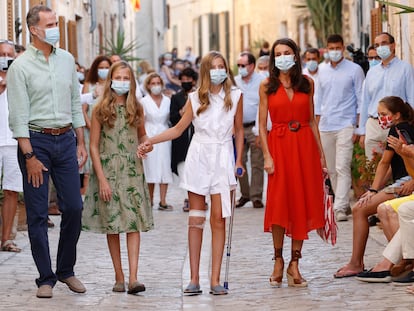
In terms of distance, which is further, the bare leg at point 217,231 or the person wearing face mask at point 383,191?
the person wearing face mask at point 383,191

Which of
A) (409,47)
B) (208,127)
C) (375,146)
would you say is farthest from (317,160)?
(409,47)

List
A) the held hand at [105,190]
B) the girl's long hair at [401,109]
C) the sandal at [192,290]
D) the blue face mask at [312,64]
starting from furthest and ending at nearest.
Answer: the blue face mask at [312,64] < the girl's long hair at [401,109] < the held hand at [105,190] < the sandal at [192,290]

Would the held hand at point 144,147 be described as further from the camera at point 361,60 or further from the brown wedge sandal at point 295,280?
the camera at point 361,60

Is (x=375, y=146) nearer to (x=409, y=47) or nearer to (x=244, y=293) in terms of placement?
(x=409, y=47)

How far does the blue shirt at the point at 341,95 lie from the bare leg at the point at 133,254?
516 centimetres

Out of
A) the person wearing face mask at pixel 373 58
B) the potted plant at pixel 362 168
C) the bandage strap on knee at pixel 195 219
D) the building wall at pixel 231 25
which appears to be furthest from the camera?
the building wall at pixel 231 25

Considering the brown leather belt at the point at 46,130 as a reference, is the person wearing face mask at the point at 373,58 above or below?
above

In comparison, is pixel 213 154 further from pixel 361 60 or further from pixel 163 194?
pixel 361 60

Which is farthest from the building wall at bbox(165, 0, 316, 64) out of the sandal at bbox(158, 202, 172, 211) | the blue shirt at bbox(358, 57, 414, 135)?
the blue shirt at bbox(358, 57, 414, 135)

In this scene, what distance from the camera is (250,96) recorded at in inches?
674

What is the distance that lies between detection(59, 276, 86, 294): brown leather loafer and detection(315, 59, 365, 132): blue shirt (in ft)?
18.2

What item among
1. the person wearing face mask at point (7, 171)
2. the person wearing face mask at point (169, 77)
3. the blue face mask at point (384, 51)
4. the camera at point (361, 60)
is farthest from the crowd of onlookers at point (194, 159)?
the person wearing face mask at point (169, 77)

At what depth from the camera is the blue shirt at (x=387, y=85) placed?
44.2ft

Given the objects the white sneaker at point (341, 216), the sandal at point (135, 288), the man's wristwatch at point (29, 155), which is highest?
the man's wristwatch at point (29, 155)
